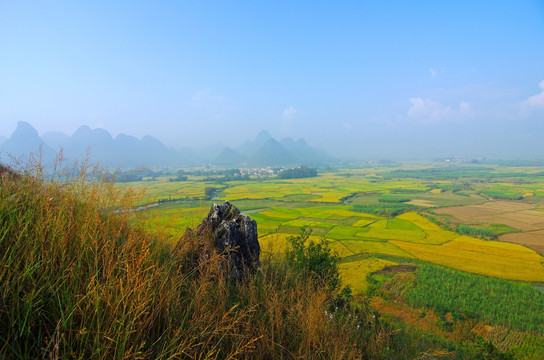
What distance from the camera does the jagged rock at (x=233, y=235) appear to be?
5809 mm

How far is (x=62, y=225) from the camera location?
99.6 inches

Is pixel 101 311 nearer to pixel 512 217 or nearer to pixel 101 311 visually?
pixel 101 311

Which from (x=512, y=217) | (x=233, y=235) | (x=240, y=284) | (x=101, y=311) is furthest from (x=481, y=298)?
(x=512, y=217)

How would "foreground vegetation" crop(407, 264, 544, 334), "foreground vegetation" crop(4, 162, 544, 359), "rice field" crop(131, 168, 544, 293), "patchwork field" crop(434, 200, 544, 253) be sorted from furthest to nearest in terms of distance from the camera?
"patchwork field" crop(434, 200, 544, 253) < "rice field" crop(131, 168, 544, 293) < "foreground vegetation" crop(407, 264, 544, 334) < "foreground vegetation" crop(4, 162, 544, 359)

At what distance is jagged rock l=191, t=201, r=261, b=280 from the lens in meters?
5.81

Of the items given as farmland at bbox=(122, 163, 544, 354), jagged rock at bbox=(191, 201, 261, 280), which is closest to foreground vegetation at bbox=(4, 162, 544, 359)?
farmland at bbox=(122, 163, 544, 354)

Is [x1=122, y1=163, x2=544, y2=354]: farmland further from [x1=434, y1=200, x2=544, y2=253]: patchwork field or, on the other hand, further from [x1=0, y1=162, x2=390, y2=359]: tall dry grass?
[x1=0, y1=162, x2=390, y2=359]: tall dry grass

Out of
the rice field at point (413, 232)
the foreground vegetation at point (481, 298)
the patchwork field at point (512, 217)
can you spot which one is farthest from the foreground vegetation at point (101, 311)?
the patchwork field at point (512, 217)

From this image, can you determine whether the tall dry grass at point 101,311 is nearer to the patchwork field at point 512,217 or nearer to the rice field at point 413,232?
the rice field at point 413,232

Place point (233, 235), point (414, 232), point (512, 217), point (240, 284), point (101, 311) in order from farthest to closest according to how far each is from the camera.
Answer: point (512, 217) → point (414, 232) → point (233, 235) → point (240, 284) → point (101, 311)

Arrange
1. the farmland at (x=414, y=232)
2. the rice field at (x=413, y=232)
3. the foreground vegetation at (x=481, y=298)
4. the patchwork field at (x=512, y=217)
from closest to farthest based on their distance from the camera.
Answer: the foreground vegetation at (x=481, y=298) → the farmland at (x=414, y=232) → the rice field at (x=413, y=232) → the patchwork field at (x=512, y=217)

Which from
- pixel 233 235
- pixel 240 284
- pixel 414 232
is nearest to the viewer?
pixel 240 284

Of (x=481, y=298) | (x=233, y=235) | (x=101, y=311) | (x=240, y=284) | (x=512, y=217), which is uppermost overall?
(x=101, y=311)

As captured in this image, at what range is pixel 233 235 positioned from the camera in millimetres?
6160
